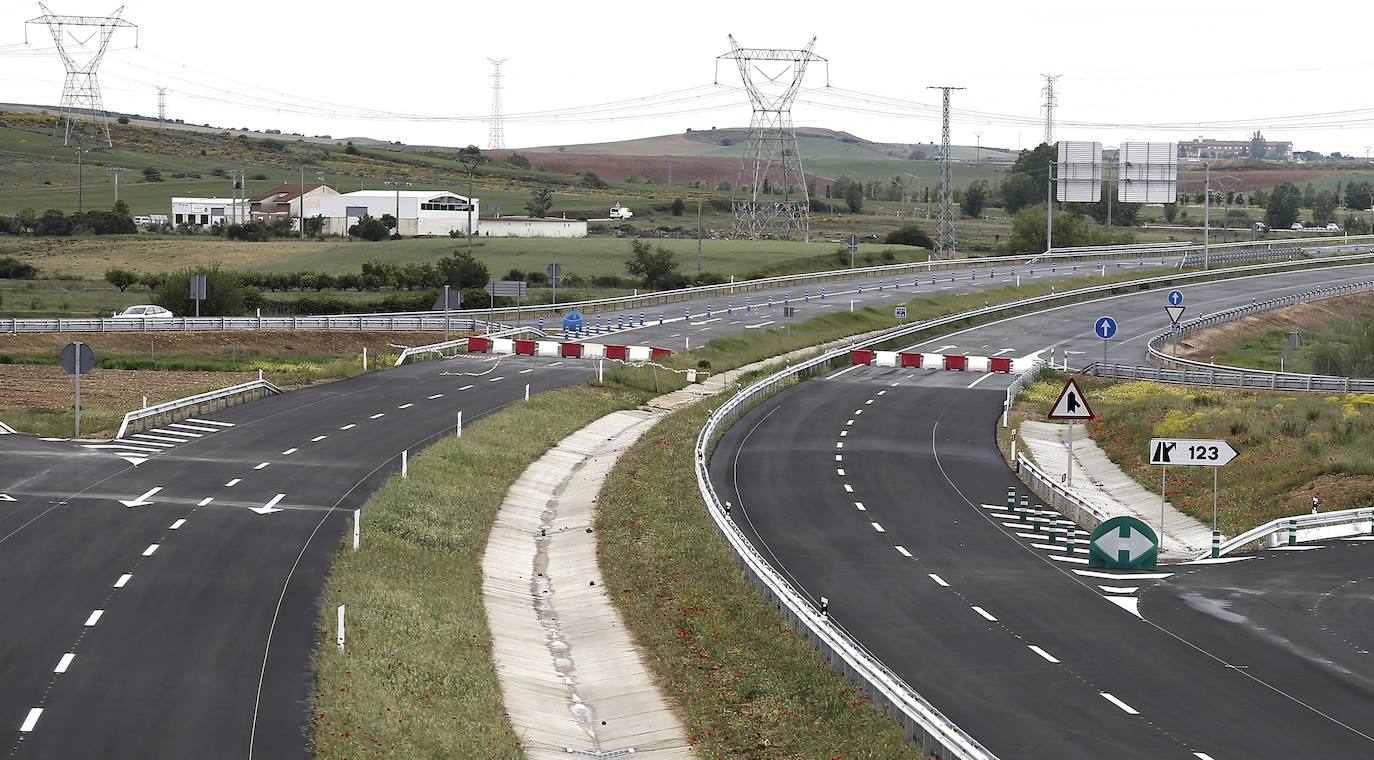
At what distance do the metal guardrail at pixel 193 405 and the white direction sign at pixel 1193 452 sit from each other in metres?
29.0

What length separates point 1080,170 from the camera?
421ft

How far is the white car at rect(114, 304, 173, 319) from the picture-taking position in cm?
8094

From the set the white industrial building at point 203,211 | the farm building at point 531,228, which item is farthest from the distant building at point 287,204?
the farm building at point 531,228

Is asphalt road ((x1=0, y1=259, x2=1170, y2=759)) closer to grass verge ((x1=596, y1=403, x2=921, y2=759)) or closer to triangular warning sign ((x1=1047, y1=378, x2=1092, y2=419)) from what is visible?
grass verge ((x1=596, y1=403, x2=921, y2=759))

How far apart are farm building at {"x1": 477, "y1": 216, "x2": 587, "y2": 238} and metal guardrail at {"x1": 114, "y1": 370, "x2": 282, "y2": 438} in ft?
374

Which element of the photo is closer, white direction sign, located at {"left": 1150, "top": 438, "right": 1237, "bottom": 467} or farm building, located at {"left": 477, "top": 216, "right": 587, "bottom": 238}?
white direction sign, located at {"left": 1150, "top": 438, "right": 1237, "bottom": 467}

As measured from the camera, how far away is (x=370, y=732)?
2064 centimetres

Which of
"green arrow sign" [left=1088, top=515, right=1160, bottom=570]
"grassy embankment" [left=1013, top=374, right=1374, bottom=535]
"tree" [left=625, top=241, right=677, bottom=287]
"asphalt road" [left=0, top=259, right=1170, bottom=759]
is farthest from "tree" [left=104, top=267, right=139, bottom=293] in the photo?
"green arrow sign" [left=1088, top=515, right=1160, bottom=570]

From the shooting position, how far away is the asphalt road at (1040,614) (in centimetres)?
2091

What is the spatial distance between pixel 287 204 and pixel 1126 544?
16626 centimetres

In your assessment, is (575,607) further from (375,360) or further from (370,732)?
(375,360)

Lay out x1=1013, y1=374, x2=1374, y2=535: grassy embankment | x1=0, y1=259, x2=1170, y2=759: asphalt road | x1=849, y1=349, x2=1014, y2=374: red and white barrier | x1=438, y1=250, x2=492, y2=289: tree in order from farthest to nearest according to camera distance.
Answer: x1=438, y1=250, x2=492, y2=289: tree → x1=849, y1=349, x2=1014, y2=374: red and white barrier → x1=1013, y1=374, x2=1374, y2=535: grassy embankment → x1=0, y1=259, x2=1170, y2=759: asphalt road

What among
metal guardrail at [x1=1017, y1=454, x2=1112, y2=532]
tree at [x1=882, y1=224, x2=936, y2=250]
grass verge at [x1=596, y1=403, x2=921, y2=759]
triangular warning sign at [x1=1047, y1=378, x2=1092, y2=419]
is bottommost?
grass verge at [x1=596, y1=403, x2=921, y2=759]

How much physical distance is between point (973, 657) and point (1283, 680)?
15.0ft
